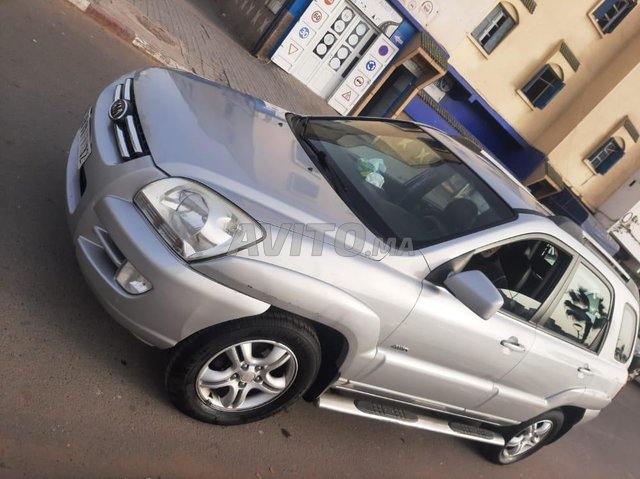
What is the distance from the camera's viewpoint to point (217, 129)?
2988mm

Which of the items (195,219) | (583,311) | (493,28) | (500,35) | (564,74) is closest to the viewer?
(195,219)

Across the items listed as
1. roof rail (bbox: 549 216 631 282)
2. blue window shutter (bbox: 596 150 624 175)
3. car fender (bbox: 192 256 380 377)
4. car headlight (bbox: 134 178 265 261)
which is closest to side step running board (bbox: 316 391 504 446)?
car fender (bbox: 192 256 380 377)

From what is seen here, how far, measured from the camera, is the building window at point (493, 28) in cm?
1464

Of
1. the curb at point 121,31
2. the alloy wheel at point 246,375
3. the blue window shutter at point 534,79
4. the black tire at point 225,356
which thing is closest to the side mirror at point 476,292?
the black tire at point 225,356

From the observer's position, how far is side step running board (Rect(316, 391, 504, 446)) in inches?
125

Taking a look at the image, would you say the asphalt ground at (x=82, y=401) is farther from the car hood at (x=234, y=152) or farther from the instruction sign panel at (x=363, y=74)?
the instruction sign panel at (x=363, y=74)

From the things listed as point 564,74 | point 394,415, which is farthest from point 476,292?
point 564,74

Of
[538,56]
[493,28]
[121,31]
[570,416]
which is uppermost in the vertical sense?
[538,56]

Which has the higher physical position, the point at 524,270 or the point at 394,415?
the point at 524,270

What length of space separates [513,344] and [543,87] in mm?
15321

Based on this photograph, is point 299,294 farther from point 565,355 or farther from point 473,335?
point 565,355

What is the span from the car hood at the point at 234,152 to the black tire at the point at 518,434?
7.99ft

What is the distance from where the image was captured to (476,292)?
8.89 feet

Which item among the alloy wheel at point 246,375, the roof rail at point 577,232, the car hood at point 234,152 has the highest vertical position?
the roof rail at point 577,232
